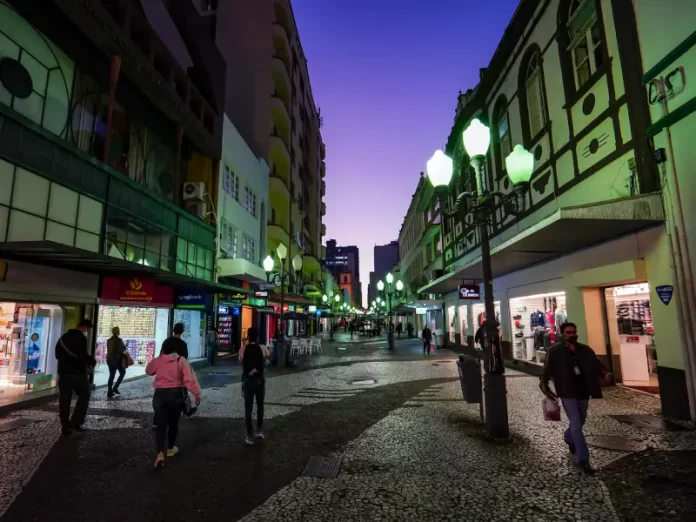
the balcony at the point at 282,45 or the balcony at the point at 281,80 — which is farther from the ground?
the balcony at the point at 282,45

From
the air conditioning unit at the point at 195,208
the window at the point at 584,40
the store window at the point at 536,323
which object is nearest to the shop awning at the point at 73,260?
the air conditioning unit at the point at 195,208

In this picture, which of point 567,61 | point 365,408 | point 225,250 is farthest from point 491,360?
point 225,250

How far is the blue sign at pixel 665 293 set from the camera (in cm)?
764

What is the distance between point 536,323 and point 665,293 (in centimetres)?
677

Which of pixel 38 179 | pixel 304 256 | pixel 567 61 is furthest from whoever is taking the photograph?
pixel 304 256

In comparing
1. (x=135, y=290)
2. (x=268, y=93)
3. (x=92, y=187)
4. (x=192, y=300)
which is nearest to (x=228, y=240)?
(x=192, y=300)

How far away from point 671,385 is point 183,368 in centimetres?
897

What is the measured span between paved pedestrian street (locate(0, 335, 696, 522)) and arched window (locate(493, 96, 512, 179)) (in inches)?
392

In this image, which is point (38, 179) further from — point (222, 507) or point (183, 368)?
point (222, 507)

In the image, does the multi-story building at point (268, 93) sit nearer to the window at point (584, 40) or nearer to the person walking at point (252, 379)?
the person walking at point (252, 379)

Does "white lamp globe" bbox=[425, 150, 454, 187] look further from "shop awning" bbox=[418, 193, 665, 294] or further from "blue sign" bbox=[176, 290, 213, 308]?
"blue sign" bbox=[176, 290, 213, 308]

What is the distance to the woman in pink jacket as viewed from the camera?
5457mm

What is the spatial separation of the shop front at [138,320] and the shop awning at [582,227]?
11.4 metres

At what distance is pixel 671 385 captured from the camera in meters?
7.70
